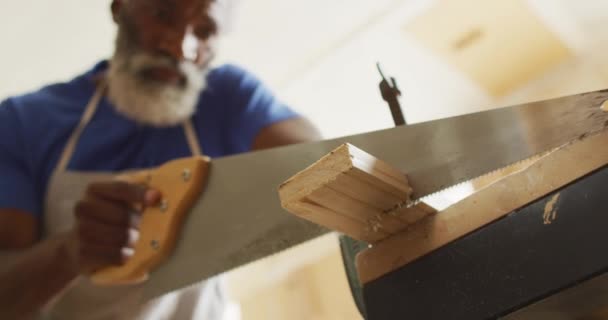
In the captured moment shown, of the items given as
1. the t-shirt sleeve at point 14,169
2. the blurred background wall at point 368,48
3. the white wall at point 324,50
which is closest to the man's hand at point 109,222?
the t-shirt sleeve at point 14,169

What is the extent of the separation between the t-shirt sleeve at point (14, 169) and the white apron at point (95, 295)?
0.03 m

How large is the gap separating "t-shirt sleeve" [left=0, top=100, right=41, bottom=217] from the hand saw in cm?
27

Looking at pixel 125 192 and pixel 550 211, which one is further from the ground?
pixel 125 192

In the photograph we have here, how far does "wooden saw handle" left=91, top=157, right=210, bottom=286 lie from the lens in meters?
0.64

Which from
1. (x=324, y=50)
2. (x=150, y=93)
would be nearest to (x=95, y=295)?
(x=150, y=93)

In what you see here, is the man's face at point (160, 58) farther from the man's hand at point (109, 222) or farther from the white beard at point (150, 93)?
the man's hand at point (109, 222)

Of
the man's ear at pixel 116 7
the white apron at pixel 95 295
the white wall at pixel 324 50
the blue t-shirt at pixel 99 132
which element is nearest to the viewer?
the white apron at pixel 95 295

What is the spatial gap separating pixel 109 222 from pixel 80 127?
0.34 metres

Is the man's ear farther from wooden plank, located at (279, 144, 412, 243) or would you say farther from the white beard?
wooden plank, located at (279, 144, 412, 243)

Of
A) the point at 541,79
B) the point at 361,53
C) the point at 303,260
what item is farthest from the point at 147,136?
the point at 541,79

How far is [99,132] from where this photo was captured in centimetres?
91

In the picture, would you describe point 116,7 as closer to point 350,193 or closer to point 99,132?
point 99,132

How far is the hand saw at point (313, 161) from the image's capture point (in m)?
0.43

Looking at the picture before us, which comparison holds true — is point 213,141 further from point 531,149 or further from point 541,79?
point 541,79
